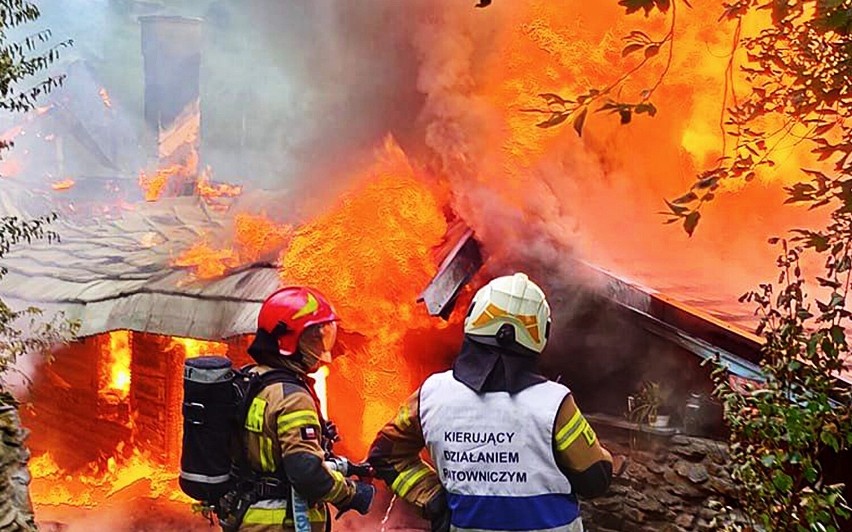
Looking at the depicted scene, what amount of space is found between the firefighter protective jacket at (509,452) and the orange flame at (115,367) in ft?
24.4

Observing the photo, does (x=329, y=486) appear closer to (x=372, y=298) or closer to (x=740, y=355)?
(x=740, y=355)

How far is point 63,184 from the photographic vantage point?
11.8 meters

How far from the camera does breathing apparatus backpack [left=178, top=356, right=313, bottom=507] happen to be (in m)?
3.46

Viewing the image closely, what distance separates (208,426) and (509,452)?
4.66 feet

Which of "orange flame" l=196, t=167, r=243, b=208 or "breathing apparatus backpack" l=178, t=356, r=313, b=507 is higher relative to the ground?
"orange flame" l=196, t=167, r=243, b=208

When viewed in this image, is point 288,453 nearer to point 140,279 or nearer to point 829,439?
point 829,439

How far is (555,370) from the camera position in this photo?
7.17 m

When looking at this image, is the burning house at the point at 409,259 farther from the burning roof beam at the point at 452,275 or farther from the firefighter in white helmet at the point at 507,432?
the firefighter in white helmet at the point at 507,432

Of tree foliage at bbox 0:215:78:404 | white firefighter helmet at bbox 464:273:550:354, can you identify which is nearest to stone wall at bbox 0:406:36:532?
tree foliage at bbox 0:215:78:404

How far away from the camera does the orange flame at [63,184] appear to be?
11.7 m

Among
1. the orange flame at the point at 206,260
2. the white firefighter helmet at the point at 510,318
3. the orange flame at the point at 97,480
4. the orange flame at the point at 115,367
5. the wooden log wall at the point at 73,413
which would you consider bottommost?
the orange flame at the point at 97,480

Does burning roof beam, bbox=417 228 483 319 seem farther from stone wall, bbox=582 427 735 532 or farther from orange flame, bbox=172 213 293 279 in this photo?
orange flame, bbox=172 213 293 279

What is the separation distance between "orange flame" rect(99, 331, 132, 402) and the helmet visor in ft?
21.3

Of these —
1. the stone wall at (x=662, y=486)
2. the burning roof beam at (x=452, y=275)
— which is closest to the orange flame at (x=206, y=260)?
the burning roof beam at (x=452, y=275)
